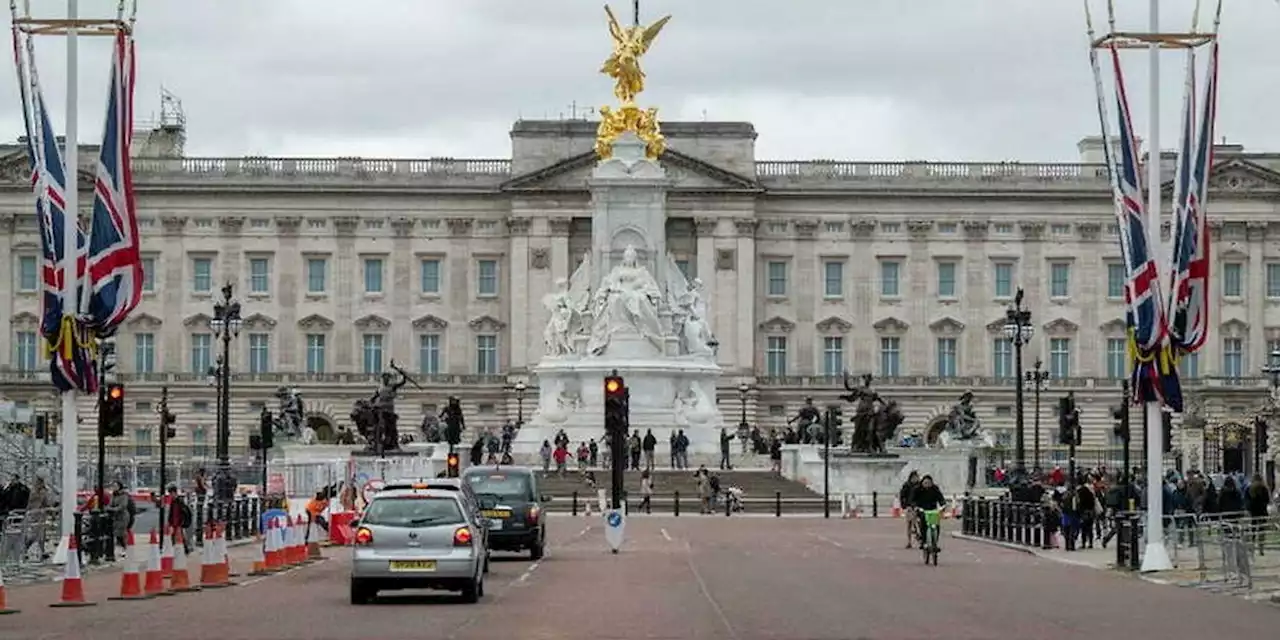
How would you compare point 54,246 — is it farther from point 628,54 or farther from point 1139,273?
point 628,54

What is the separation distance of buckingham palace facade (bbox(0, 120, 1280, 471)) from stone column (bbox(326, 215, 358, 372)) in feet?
0.33

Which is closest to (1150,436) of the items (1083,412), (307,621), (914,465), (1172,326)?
(1172,326)

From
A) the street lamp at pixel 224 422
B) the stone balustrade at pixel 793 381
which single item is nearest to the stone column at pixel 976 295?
the stone balustrade at pixel 793 381

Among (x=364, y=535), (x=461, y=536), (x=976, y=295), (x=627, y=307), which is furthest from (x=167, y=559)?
(x=976, y=295)

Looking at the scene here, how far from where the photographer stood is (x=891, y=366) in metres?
139

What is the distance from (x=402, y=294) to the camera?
13862cm

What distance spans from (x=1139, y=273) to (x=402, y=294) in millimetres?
95910

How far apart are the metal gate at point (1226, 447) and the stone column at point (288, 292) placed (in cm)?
4445

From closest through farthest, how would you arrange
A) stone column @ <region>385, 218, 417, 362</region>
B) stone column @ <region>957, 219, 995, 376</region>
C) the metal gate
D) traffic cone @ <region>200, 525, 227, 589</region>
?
traffic cone @ <region>200, 525, 227, 589</region>
the metal gate
stone column @ <region>385, 218, 417, 362</region>
stone column @ <region>957, 219, 995, 376</region>

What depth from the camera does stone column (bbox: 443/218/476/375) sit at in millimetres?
138250

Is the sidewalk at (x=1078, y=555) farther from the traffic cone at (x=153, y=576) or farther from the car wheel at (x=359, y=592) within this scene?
the traffic cone at (x=153, y=576)

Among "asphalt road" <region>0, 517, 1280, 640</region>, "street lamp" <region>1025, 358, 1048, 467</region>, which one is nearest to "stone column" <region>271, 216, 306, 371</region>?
"street lamp" <region>1025, 358, 1048, 467</region>

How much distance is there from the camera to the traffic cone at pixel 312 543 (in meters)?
52.2

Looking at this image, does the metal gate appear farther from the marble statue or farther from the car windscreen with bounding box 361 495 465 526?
the car windscreen with bounding box 361 495 465 526
